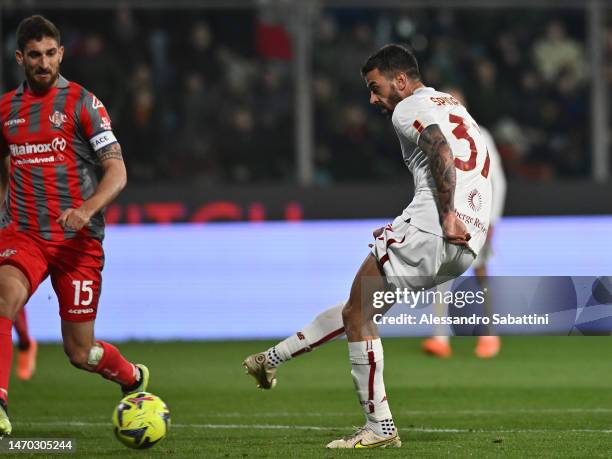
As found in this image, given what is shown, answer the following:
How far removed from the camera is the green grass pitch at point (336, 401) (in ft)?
22.3

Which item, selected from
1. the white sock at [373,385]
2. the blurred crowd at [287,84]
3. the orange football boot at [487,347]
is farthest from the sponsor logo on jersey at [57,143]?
the blurred crowd at [287,84]

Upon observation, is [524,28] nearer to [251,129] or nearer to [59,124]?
[251,129]

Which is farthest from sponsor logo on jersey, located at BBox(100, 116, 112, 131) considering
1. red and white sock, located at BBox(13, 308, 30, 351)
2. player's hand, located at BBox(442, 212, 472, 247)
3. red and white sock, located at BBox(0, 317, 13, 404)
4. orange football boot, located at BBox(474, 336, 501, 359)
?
orange football boot, located at BBox(474, 336, 501, 359)

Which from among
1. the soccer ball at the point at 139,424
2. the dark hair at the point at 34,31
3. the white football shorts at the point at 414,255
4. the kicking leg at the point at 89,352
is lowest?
the soccer ball at the point at 139,424

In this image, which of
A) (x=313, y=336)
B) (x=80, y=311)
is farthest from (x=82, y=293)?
(x=313, y=336)

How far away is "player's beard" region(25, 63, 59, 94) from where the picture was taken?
23.4ft

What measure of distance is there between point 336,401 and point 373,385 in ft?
8.36

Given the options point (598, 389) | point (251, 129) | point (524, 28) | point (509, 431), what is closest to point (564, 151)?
point (524, 28)

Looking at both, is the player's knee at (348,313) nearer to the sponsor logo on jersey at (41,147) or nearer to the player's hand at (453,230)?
the player's hand at (453,230)

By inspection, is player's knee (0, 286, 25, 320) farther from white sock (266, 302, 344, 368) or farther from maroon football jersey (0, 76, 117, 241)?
white sock (266, 302, 344, 368)

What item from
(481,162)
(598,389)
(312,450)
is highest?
(481,162)

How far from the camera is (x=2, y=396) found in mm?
6469

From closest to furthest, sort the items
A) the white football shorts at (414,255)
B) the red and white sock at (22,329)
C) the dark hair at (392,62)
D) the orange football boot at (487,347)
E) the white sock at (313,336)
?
the white football shorts at (414,255)
the dark hair at (392,62)
the white sock at (313,336)
the red and white sock at (22,329)
the orange football boot at (487,347)

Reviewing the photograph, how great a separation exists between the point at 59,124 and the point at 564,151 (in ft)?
26.5
